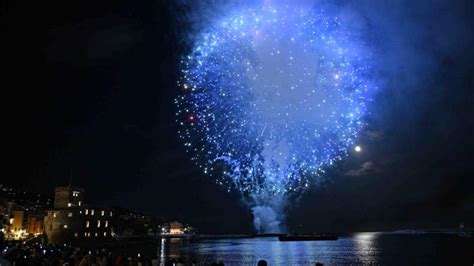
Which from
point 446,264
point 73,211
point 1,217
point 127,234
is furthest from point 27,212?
point 446,264

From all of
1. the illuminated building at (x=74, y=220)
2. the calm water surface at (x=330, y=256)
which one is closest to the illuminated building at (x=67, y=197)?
the illuminated building at (x=74, y=220)

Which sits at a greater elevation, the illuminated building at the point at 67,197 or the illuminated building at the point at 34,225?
the illuminated building at the point at 67,197

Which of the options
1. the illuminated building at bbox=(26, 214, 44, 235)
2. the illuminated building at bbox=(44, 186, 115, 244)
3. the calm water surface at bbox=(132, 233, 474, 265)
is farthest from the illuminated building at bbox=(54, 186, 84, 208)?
the calm water surface at bbox=(132, 233, 474, 265)

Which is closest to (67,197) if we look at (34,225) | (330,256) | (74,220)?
(74,220)

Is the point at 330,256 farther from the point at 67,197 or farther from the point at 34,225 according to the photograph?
the point at 34,225

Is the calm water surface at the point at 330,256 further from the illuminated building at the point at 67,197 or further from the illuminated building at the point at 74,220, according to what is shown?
the illuminated building at the point at 67,197

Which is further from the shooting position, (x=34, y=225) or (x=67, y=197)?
(x=34, y=225)

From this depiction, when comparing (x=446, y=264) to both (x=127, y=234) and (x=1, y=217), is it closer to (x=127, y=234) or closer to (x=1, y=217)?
(x=1, y=217)

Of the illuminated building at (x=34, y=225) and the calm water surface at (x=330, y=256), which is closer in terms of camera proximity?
the calm water surface at (x=330, y=256)

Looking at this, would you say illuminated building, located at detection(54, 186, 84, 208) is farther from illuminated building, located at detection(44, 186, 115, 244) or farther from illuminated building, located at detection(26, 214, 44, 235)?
illuminated building, located at detection(26, 214, 44, 235)

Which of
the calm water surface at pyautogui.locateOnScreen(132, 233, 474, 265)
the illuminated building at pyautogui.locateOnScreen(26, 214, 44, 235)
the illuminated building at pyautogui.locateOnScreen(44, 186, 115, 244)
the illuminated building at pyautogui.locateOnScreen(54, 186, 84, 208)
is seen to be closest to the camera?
the calm water surface at pyautogui.locateOnScreen(132, 233, 474, 265)

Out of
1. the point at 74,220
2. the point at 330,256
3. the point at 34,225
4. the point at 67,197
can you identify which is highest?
the point at 67,197

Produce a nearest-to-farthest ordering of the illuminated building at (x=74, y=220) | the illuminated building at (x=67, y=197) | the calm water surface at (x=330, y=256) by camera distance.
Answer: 1. the calm water surface at (x=330, y=256)
2. the illuminated building at (x=74, y=220)
3. the illuminated building at (x=67, y=197)

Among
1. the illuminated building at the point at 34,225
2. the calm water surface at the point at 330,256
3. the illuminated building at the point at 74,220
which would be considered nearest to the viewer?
the calm water surface at the point at 330,256
